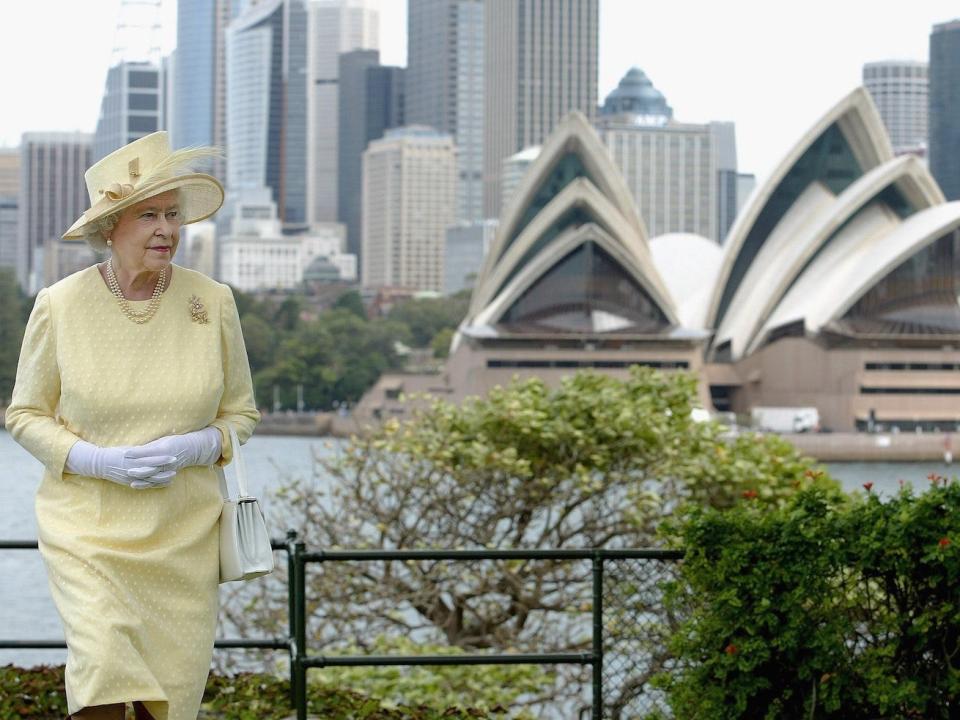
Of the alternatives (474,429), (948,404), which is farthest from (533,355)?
(474,429)

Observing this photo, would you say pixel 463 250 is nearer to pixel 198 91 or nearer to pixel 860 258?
pixel 198 91

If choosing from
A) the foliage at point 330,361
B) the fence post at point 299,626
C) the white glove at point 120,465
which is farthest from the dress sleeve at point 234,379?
the foliage at point 330,361

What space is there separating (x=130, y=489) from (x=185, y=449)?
0.44 ft

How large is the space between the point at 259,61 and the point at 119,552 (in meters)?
183

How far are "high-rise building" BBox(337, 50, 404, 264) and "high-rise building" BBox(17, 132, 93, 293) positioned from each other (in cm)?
2611

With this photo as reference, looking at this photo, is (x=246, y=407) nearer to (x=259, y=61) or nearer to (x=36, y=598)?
(x=36, y=598)

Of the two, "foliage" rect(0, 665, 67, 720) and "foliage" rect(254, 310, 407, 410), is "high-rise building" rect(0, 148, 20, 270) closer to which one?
"foliage" rect(254, 310, 407, 410)

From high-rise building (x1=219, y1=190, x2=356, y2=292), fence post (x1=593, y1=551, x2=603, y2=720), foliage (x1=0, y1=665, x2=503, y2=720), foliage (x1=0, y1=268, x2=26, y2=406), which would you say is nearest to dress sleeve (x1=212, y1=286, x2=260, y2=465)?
fence post (x1=593, y1=551, x2=603, y2=720)

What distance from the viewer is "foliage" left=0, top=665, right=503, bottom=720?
4.46 meters

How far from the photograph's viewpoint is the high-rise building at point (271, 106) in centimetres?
17888

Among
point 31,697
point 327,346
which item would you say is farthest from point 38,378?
point 327,346

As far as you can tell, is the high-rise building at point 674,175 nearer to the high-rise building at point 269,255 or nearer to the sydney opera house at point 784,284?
the high-rise building at point 269,255

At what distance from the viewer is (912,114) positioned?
161000 mm

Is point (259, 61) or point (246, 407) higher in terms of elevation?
point (259, 61)
